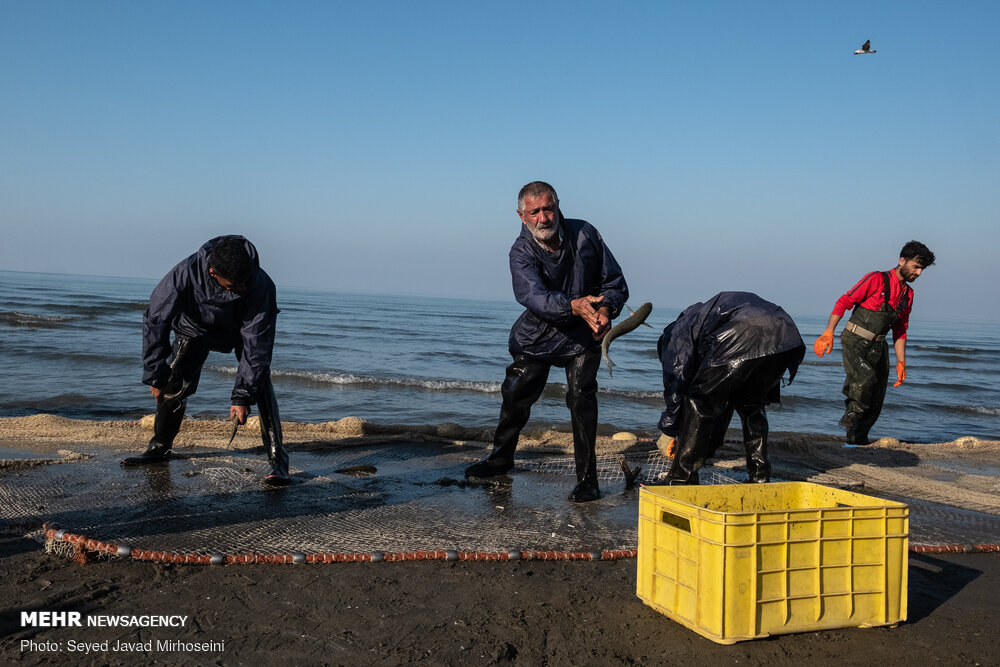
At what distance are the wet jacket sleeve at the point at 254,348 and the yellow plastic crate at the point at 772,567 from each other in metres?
2.69

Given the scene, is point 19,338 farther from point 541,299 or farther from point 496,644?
point 496,644

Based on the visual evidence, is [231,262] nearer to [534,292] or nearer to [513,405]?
[534,292]

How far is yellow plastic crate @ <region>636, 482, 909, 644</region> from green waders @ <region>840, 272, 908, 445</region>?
16.4 ft

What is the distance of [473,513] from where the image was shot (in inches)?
171

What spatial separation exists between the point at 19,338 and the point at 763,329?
57.4ft

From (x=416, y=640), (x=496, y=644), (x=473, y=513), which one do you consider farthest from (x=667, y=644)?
(x=473, y=513)

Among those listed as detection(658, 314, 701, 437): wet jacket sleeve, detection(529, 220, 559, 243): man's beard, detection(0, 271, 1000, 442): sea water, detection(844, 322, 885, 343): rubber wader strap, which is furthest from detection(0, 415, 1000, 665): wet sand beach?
detection(0, 271, 1000, 442): sea water

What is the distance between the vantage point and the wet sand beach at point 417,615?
2.60 meters

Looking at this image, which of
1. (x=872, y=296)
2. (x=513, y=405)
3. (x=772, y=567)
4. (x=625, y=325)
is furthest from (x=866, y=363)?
(x=772, y=567)

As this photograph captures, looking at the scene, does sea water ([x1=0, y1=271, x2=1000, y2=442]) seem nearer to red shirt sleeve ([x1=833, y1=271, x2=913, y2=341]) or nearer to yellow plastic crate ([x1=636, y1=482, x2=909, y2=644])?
red shirt sleeve ([x1=833, y1=271, x2=913, y2=341])

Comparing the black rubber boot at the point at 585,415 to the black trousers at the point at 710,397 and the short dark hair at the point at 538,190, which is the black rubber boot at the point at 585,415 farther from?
the short dark hair at the point at 538,190

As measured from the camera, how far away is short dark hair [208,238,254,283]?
4.36 meters

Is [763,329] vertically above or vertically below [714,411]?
above

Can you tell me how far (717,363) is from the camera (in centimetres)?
459
